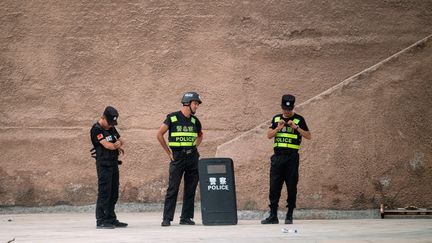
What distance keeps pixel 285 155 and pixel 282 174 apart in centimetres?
30

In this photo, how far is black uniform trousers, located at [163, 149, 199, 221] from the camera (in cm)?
1389

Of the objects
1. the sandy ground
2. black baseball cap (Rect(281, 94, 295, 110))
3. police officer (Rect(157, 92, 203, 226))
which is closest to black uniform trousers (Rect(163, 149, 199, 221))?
police officer (Rect(157, 92, 203, 226))

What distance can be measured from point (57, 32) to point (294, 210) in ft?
21.7

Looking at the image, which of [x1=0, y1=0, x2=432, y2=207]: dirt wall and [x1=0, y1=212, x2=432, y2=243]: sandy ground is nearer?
[x1=0, y1=212, x2=432, y2=243]: sandy ground

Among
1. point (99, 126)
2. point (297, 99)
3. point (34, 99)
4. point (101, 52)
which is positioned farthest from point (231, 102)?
point (99, 126)

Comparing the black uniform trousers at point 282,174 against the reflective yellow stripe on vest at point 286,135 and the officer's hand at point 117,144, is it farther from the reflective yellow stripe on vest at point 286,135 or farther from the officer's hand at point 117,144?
the officer's hand at point 117,144

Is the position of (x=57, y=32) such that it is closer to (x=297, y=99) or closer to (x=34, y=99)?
(x=34, y=99)

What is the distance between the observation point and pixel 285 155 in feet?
47.0

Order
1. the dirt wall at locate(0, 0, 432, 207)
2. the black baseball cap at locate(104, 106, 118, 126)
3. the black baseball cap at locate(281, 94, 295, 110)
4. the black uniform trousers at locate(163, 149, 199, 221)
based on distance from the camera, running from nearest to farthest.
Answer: the black baseball cap at locate(104, 106, 118, 126)
the black uniform trousers at locate(163, 149, 199, 221)
the black baseball cap at locate(281, 94, 295, 110)
the dirt wall at locate(0, 0, 432, 207)

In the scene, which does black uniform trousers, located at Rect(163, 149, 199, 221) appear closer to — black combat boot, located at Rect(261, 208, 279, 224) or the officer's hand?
the officer's hand

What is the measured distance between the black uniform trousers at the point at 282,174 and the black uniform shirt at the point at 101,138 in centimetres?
252

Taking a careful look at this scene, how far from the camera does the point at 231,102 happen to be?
18656 mm

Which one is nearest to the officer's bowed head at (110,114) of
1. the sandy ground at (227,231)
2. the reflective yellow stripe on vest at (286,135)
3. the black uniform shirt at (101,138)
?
the black uniform shirt at (101,138)

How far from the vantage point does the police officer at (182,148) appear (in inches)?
548
